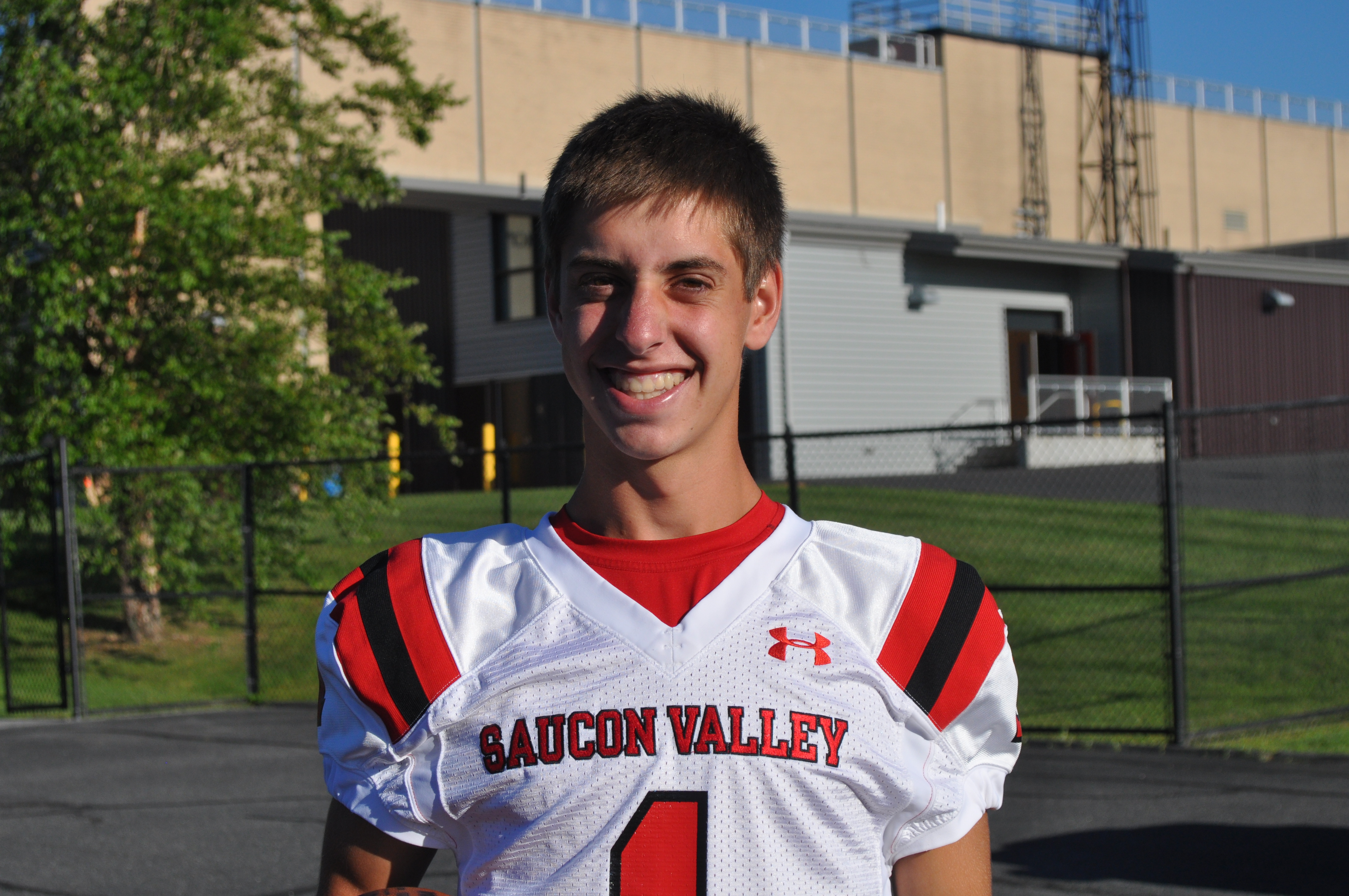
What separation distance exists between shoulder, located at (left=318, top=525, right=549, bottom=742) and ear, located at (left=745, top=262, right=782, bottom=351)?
47 centimetres

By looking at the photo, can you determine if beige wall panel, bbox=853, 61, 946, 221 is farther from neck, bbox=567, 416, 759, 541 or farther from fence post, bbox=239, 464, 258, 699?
neck, bbox=567, 416, 759, 541

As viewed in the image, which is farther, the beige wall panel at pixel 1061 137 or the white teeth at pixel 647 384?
the beige wall panel at pixel 1061 137

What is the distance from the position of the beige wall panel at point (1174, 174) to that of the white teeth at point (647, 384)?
47.4 metres

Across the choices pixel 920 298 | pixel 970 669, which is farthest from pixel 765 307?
pixel 920 298

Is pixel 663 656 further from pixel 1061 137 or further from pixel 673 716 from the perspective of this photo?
pixel 1061 137

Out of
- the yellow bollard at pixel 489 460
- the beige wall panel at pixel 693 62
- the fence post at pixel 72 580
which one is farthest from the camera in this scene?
the beige wall panel at pixel 693 62

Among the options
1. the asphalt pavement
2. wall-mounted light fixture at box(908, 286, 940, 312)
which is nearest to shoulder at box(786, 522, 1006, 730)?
the asphalt pavement

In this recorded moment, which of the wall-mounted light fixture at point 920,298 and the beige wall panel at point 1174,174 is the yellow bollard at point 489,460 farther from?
the beige wall panel at point 1174,174

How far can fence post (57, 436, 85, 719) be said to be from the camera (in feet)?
36.4

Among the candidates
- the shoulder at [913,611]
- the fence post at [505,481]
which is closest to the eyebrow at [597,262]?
the shoulder at [913,611]

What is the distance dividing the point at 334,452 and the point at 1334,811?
969 cm

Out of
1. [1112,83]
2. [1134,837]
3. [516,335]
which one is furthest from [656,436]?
[1112,83]

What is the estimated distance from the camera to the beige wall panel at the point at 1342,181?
5322cm

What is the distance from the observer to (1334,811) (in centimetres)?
652
